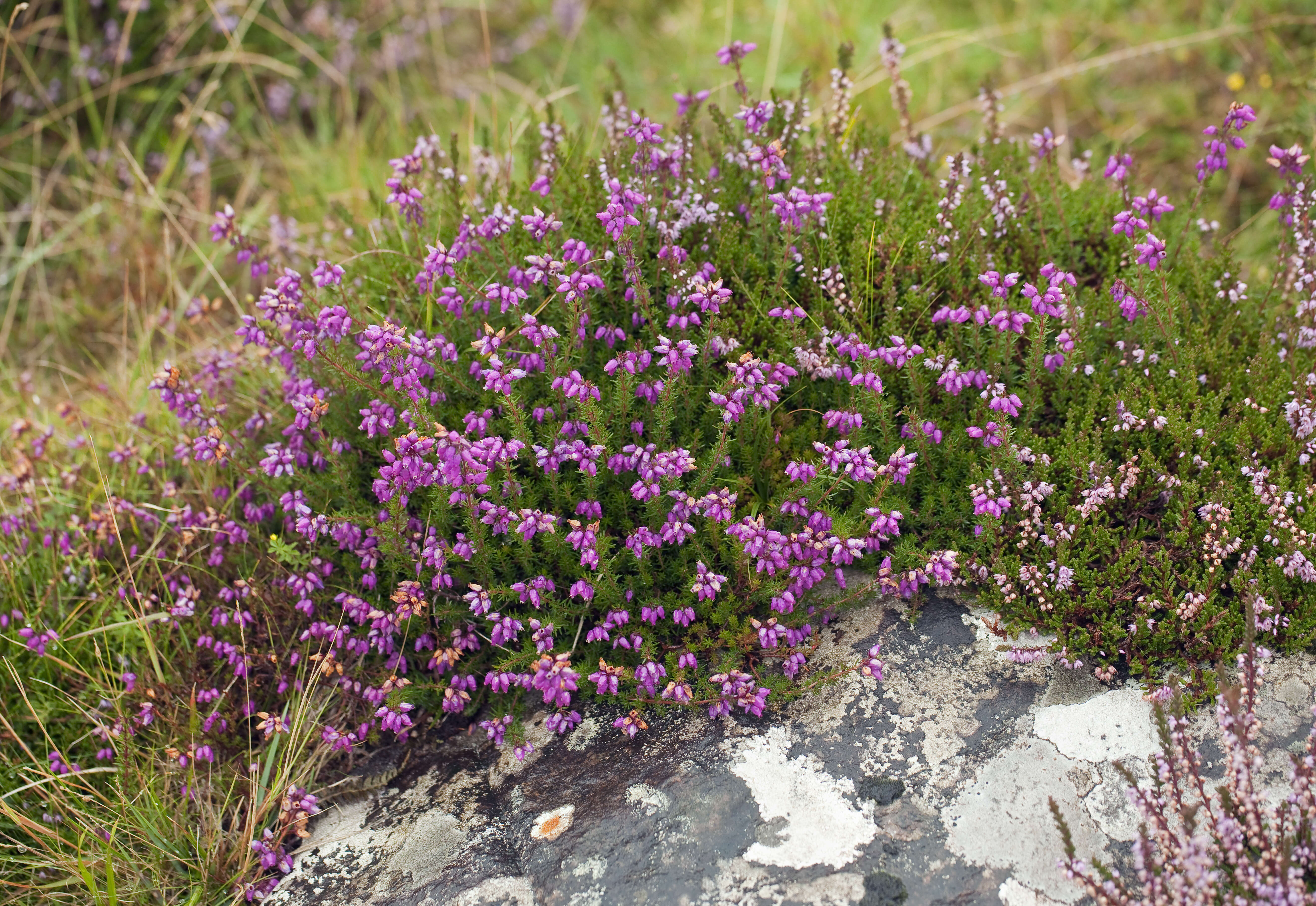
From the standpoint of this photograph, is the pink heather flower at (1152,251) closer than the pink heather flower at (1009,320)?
No

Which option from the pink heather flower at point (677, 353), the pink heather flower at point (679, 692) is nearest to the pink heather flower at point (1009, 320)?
the pink heather flower at point (677, 353)

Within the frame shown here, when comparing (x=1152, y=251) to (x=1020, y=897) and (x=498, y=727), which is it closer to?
(x=1020, y=897)

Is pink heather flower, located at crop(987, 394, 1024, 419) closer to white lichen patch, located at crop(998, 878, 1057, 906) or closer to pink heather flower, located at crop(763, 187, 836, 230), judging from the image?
pink heather flower, located at crop(763, 187, 836, 230)

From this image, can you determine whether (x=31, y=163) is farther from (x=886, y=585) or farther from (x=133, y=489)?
(x=886, y=585)

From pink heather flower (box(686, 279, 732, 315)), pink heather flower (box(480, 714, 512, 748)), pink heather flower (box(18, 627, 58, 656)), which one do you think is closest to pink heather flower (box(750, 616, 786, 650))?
pink heather flower (box(480, 714, 512, 748))

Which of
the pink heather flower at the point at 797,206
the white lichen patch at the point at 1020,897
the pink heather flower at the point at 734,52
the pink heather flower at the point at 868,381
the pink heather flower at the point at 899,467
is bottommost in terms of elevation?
the white lichen patch at the point at 1020,897

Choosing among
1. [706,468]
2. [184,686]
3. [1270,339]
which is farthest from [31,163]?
[1270,339]

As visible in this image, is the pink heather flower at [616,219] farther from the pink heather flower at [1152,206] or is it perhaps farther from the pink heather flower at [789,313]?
the pink heather flower at [1152,206]
